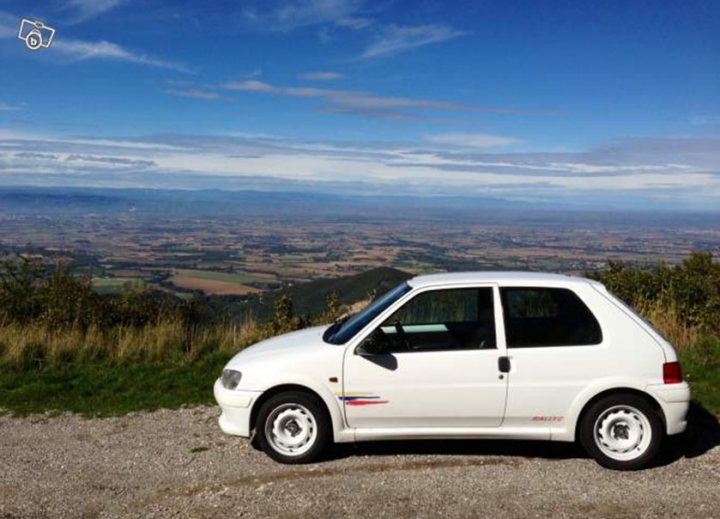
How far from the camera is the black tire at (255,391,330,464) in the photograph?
5.70 m

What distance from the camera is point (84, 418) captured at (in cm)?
736

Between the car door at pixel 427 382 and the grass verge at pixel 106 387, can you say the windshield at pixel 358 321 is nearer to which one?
the car door at pixel 427 382

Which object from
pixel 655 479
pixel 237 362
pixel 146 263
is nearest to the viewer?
pixel 655 479

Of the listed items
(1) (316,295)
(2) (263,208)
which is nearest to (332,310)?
(1) (316,295)

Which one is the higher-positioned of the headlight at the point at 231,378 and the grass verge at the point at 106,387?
the headlight at the point at 231,378

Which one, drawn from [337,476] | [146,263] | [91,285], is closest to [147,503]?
[337,476]

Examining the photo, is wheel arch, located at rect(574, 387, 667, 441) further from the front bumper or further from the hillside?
the hillside

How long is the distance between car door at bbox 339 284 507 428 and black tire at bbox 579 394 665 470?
73 centimetres

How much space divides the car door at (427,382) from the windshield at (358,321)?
0.67 feet

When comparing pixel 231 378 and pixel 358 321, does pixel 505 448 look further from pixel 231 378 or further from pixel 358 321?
pixel 231 378

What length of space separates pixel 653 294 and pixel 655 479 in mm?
7362

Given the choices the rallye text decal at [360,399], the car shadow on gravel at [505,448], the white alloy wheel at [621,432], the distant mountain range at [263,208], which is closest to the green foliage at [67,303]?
the car shadow on gravel at [505,448]

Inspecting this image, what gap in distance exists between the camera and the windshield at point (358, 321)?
5.90m

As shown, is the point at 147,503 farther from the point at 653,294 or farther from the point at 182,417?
the point at 653,294
